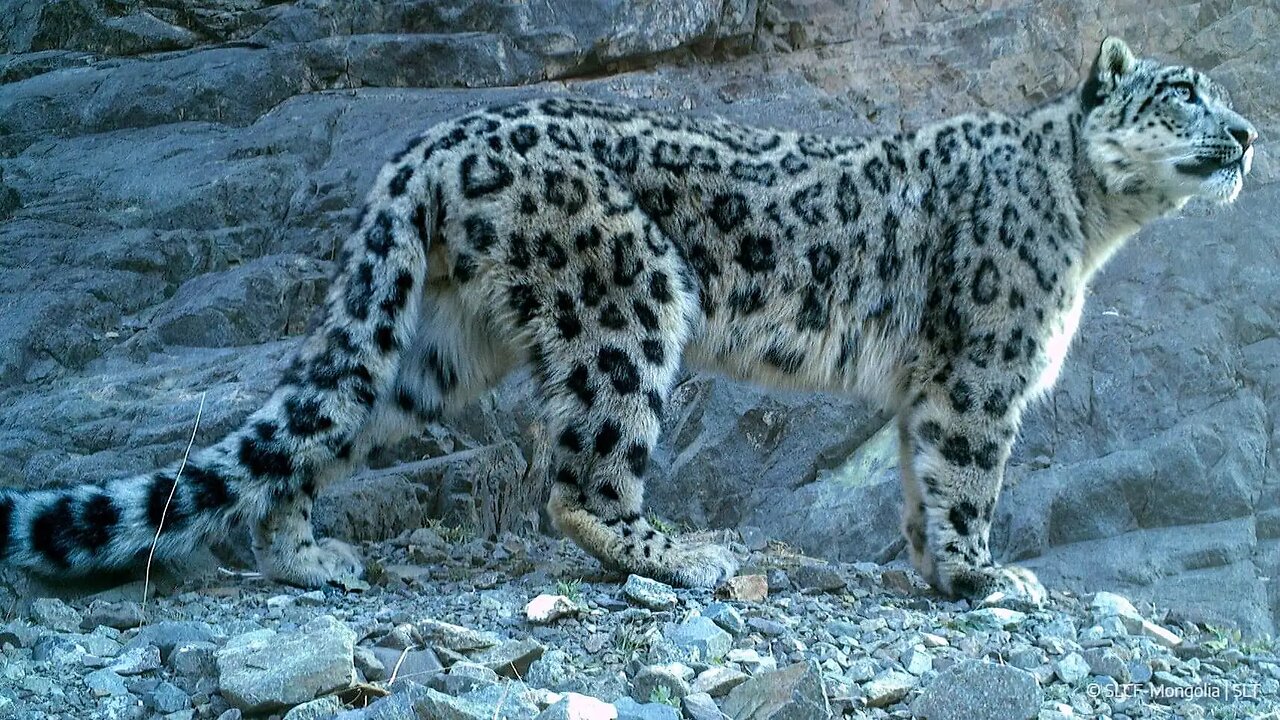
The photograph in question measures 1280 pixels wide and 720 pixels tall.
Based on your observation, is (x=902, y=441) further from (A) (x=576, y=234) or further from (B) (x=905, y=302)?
(A) (x=576, y=234)

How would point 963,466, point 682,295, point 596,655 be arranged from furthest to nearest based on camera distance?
point 963,466
point 682,295
point 596,655

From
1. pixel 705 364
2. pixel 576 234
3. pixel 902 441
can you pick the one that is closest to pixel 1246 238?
pixel 902 441

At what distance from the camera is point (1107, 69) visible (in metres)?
5.68

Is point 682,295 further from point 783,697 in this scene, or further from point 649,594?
point 783,697

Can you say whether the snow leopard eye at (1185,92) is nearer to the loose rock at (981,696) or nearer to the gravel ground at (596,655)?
the gravel ground at (596,655)

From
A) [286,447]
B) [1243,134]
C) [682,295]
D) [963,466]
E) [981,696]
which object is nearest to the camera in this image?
[981,696]

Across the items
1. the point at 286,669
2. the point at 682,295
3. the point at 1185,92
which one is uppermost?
the point at 1185,92

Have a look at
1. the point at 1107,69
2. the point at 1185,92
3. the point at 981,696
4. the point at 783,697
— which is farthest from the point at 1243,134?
the point at 783,697

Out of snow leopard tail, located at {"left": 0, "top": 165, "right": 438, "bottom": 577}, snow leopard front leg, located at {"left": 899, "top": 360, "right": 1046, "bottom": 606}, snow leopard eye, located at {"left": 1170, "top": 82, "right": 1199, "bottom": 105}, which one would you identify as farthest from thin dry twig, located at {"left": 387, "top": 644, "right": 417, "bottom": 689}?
snow leopard eye, located at {"left": 1170, "top": 82, "right": 1199, "bottom": 105}

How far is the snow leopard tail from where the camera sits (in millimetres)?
4141

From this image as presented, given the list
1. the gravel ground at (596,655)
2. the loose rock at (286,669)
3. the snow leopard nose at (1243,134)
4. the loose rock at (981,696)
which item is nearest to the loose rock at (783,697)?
the gravel ground at (596,655)

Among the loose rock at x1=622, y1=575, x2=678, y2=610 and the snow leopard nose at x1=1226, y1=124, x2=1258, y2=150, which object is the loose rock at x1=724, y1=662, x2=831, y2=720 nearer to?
the loose rock at x1=622, y1=575, x2=678, y2=610

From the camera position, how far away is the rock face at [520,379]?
5883 millimetres

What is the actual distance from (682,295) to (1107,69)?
229 cm
